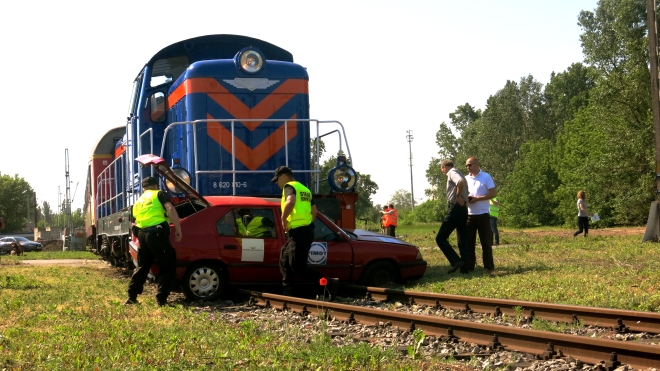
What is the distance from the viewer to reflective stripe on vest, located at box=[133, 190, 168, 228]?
405 inches

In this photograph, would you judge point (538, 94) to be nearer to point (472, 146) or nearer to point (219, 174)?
point (472, 146)

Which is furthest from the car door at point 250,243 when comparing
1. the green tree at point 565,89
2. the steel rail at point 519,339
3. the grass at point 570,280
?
the green tree at point 565,89

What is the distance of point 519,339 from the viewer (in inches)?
250

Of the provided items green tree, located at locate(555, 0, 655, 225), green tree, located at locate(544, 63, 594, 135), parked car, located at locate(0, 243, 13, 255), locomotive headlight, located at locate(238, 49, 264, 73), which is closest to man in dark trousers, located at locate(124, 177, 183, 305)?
locomotive headlight, located at locate(238, 49, 264, 73)

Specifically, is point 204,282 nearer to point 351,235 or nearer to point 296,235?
point 296,235

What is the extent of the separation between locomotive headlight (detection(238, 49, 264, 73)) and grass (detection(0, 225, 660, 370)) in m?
3.95

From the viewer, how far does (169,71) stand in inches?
583

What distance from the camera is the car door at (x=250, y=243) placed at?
35.1 feet

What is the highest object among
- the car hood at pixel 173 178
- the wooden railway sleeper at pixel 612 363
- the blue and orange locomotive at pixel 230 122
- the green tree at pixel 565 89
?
the green tree at pixel 565 89

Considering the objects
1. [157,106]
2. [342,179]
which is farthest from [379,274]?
[157,106]

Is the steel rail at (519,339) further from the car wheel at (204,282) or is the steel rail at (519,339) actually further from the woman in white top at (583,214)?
the woman in white top at (583,214)

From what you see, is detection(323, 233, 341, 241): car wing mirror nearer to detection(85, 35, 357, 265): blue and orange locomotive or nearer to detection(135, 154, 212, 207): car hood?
detection(85, 35, 357, 265): blue and orange locomotive

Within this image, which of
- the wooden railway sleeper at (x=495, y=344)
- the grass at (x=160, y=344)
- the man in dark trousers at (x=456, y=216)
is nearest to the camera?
the grass at (x=160, y=344)

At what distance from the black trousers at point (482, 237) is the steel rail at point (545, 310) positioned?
9.23 ft
